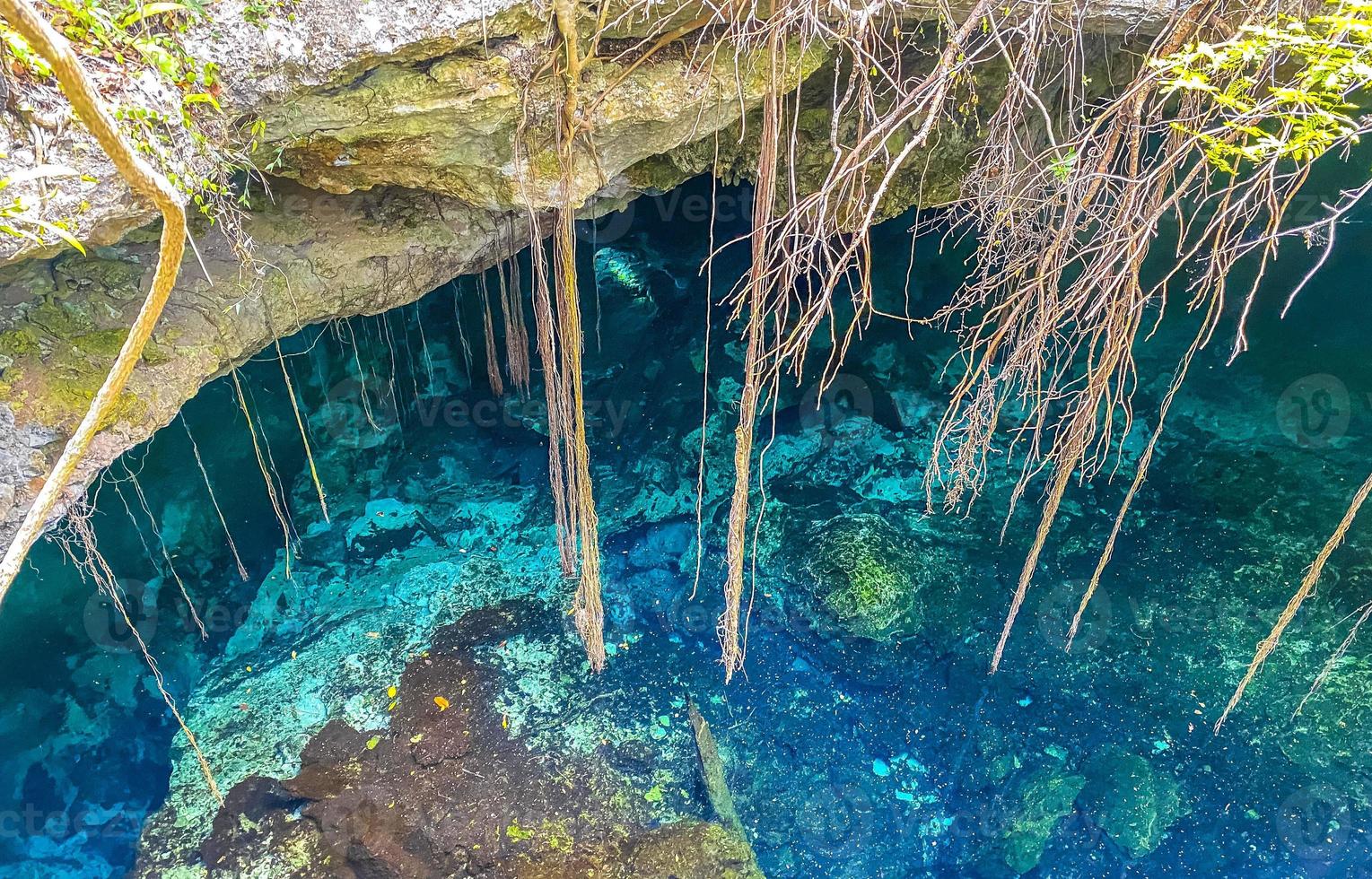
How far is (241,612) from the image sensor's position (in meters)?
3.70

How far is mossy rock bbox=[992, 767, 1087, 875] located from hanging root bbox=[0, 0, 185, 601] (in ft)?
10.3

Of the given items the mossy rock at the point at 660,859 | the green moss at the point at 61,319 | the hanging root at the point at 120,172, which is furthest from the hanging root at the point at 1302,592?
the green moss at the point at 61,319

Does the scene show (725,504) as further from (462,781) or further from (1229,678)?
(1229,678)

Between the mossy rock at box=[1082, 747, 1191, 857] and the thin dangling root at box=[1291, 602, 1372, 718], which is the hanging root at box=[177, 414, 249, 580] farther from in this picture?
the thin dangling root at box=[1291, 602, 1372, 718]

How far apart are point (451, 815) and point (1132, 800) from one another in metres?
2.64

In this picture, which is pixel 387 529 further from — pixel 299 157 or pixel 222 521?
pixel 299 157

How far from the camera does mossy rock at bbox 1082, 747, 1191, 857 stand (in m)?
2.90

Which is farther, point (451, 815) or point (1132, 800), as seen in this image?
point (1132, 800)

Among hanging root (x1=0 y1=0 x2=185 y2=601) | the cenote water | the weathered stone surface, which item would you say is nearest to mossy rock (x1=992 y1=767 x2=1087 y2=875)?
the cenote water

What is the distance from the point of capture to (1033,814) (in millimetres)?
2971

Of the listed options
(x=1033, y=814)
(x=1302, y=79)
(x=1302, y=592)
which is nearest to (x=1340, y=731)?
(x=1302, y=592)

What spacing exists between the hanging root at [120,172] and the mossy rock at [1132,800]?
3.43 metres

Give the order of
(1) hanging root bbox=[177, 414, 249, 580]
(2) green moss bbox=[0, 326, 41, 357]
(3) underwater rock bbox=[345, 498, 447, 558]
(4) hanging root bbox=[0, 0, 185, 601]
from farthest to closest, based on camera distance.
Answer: (3) underwater rock bbox=[345, 498, 447, 558], (1) hanging root bbox=[177, 414, 249, 580], (2) green moss bbox=[0, 326, 41, 357], (4) hanging root bbox=[0, 0, 185, 601]

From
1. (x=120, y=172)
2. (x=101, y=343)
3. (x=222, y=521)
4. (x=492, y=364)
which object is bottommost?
(x=222, y=521)
